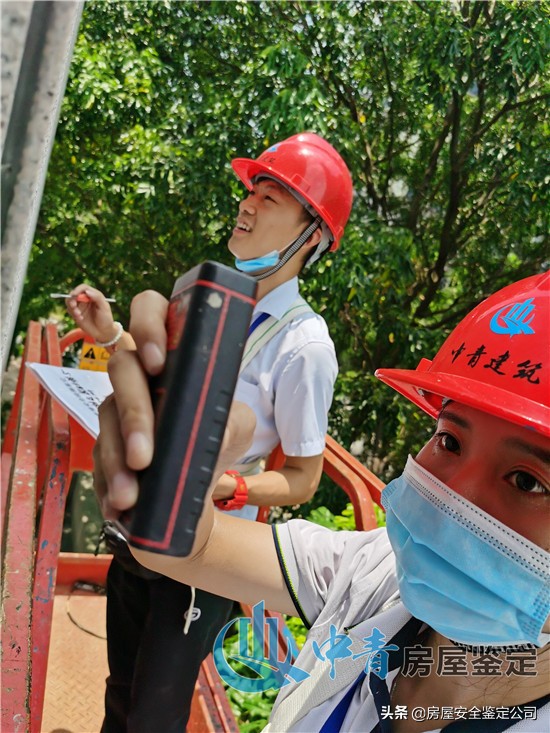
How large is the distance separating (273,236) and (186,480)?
1.48m

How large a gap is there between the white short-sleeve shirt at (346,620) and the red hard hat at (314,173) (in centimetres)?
Answer: 111

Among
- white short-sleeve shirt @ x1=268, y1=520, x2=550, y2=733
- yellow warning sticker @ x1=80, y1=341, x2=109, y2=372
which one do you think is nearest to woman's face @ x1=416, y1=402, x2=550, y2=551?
white short-sleeve shirt @ x1=268, y1=520, x2=550, y2=733

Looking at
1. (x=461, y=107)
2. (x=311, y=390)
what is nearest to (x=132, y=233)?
(x=461, y=107)

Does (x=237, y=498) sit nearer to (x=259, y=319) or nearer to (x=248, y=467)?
(x=248, y=467)

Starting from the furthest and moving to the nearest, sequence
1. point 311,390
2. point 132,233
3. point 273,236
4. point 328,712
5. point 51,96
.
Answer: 1. point 132,233
2. point 273,236
3. point 311,390
4. point 328,712
5. point 51,96

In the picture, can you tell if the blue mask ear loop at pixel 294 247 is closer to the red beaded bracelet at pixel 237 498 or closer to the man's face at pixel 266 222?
the man's face at pixel 266 222

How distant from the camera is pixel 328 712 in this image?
48.2 inches

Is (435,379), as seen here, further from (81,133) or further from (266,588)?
(81,133)

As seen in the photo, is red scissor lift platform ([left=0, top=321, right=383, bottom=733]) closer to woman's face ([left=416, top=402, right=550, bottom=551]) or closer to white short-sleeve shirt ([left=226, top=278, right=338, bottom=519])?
white short-sleeve shirt ([left=226, top=278, right=338, bottom=519])

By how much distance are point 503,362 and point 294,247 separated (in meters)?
0.94

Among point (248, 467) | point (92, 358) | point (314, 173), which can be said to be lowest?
point (92, 358)

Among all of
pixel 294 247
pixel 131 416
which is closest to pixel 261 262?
pixel 294 247

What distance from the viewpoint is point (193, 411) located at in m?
0.65

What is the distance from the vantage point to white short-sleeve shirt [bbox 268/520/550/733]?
3.89ft
